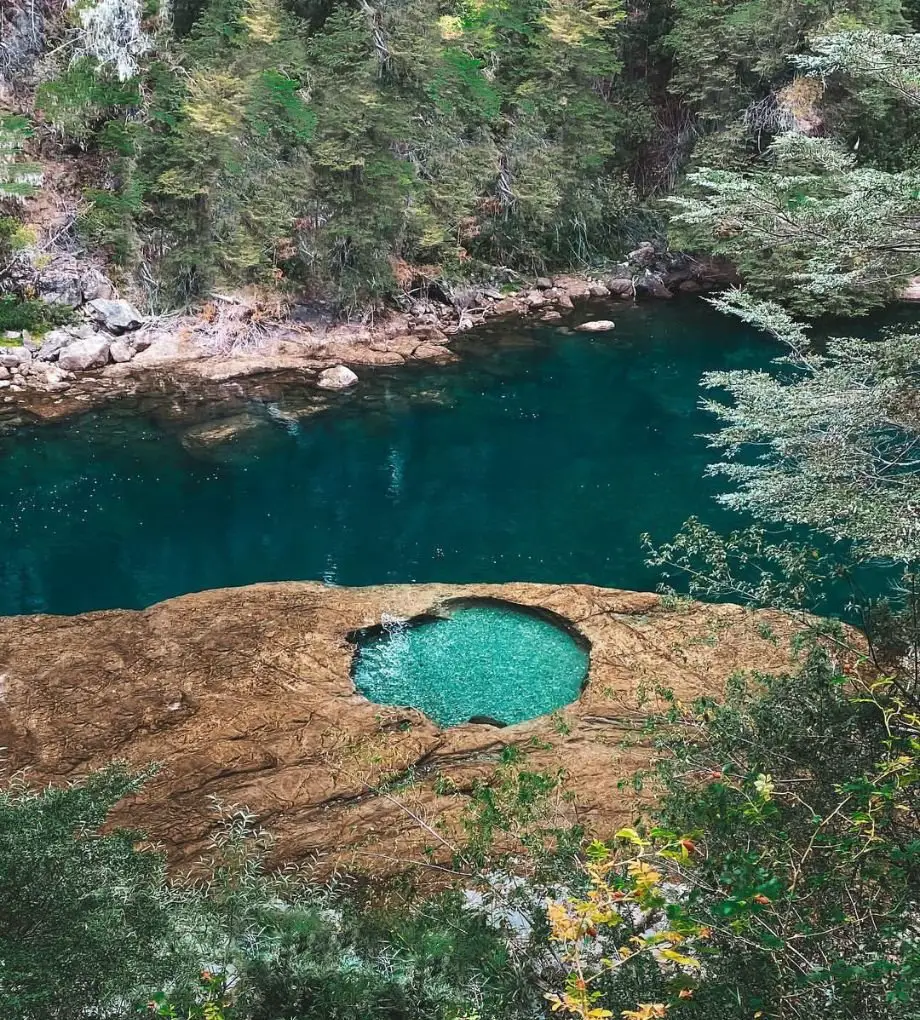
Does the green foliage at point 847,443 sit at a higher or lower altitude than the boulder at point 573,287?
higher

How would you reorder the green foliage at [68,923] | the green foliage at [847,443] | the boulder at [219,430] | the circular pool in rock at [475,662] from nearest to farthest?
the green foliage at [68,923] → the green foliage at [847,443] → the circular pool in rock at [475,662] → the boulder at [219,430]

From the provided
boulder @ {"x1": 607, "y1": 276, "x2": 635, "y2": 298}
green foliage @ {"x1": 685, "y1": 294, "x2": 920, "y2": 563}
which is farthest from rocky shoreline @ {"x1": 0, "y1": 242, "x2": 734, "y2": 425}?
green foliage @ {"x1": 685, "y1": 294, "x2": 920, "y2": 563}

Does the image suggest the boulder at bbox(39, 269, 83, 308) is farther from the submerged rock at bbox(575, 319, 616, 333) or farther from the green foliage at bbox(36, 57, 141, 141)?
the submerged rock at bbox(575, 319, 616, 333)

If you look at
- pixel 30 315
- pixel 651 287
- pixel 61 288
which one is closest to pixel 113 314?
pixel 61 288

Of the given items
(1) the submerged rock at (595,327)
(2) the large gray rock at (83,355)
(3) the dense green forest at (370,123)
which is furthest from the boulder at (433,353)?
(2) the large gray rock at (83,355)

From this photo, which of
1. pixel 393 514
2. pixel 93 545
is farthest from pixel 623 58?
pixel 93 545

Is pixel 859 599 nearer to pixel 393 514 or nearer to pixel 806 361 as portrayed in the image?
pixel 806 361

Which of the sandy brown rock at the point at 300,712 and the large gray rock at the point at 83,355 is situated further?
the large gray rock at the point at 83,355

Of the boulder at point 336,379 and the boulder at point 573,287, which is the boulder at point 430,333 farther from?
the boulder at point 573,287
